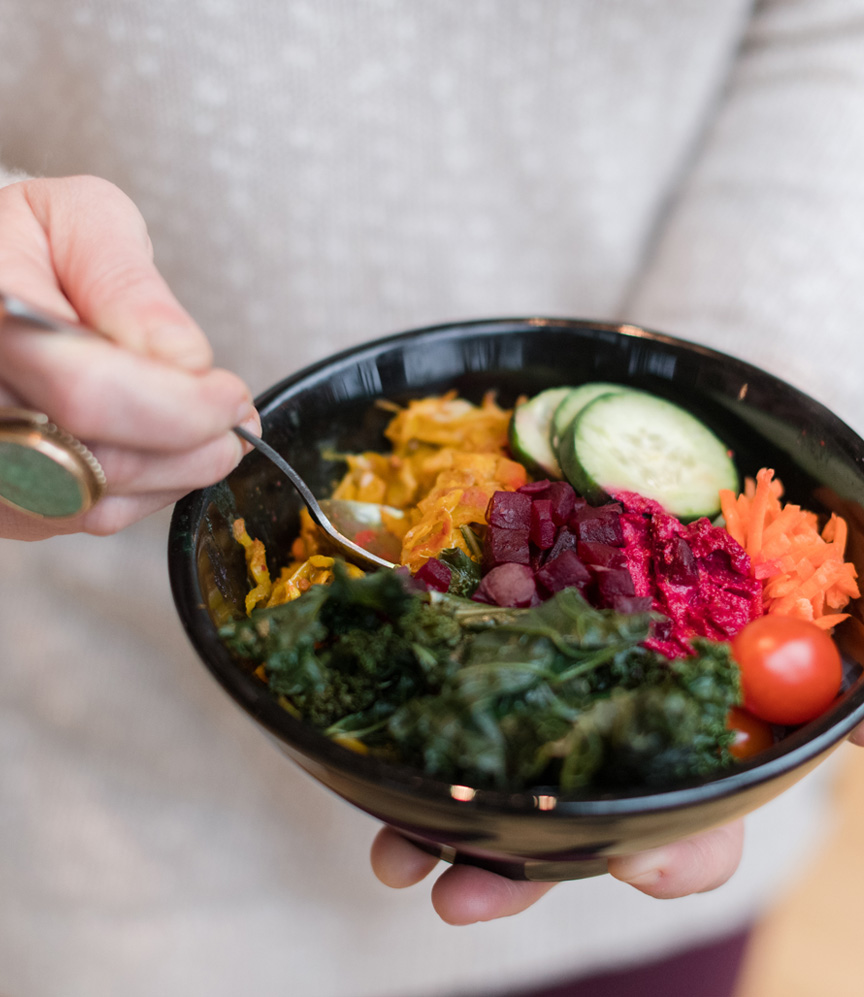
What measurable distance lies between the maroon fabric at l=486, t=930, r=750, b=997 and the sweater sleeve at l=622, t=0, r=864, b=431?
1898 millimetres

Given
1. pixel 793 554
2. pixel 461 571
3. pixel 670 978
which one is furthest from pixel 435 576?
pixel 670 978

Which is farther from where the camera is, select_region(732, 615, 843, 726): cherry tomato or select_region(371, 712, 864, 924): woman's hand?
select_region(371, 712, 864, 924): woman's hand

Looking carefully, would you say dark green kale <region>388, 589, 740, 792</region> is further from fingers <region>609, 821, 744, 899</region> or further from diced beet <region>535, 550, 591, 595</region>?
fingers <region>609, 821, 744, 899</region>

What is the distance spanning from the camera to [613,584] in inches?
48.6

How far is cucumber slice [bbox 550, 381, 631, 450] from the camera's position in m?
1.65

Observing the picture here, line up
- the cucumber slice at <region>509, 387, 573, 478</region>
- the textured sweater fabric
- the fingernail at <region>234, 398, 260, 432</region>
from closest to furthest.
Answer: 1. the fingernail at <region>234, 398, 260, 432</region>
2. the cucumber slice at <region>509, 387, 573, 478</region>
3. the textured sweater fabric

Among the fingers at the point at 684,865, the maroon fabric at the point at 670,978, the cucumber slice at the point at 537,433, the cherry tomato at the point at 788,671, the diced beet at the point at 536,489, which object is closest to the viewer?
the cherry tomato at the point at 788,671

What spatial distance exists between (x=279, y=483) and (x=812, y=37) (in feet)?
6.30

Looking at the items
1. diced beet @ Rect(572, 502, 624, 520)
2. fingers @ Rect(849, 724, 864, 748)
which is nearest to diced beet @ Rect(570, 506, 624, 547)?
diced beet @ Rect(572, 502, 624, 520)

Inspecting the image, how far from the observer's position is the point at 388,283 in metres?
Result: 2.21

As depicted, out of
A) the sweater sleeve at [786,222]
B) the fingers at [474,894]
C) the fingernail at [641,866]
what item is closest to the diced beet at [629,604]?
the fingernail at [641,866]

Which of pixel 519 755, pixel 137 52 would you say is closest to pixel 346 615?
pixel 519 755

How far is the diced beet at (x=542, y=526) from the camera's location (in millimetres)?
1348

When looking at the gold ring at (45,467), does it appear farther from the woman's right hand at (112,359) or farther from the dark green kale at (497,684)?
the dark green kale at (497,684)
